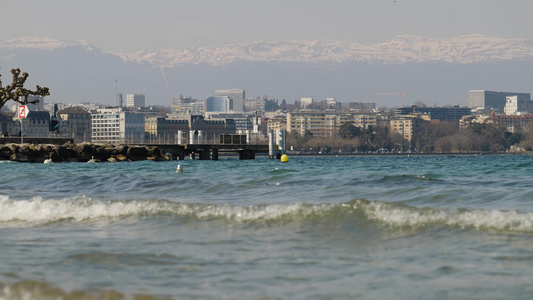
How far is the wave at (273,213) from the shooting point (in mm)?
11938

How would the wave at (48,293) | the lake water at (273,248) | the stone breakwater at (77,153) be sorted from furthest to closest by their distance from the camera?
the stone breakwater at (77,153)
the lake water at (273,248)
the wave at (48,293)

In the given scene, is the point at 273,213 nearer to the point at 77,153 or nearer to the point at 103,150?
the point at 77,153

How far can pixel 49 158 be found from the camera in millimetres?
52344

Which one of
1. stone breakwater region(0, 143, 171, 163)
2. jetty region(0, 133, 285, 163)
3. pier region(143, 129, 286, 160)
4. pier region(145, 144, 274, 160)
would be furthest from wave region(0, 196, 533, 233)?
pier region(143, 129, 286, 160)

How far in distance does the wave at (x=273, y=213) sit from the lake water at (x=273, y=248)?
0.03m

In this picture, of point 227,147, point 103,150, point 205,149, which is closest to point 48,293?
point 103,150

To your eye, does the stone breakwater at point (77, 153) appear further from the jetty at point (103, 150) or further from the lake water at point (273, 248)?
the lake water at point (273, 248)

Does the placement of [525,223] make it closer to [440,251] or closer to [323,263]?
[440,251]

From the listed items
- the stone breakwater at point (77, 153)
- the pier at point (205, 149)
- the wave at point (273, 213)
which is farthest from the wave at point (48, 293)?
the pier at point (205, 149)

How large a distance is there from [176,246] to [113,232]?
2.08m

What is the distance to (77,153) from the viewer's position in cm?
5478

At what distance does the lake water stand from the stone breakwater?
36.4 m

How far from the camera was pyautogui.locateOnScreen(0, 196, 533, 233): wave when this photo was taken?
11938 mm

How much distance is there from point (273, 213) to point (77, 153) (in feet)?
142
